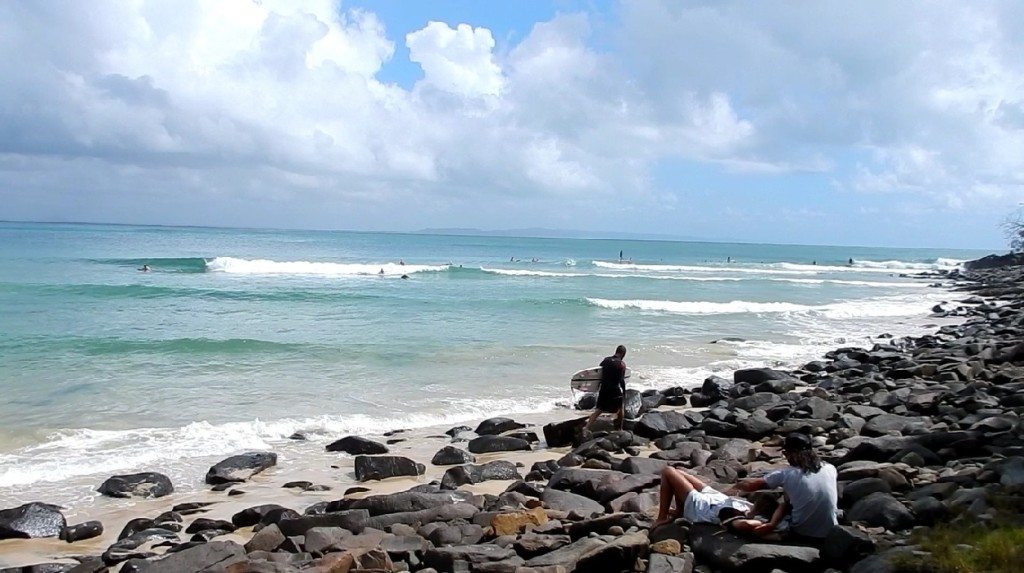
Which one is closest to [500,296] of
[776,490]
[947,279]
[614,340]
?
[614,340]

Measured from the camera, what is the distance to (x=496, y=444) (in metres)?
11.3

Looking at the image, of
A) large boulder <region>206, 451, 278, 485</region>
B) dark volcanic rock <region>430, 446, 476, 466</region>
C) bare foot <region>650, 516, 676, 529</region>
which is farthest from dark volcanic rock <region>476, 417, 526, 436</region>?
bare foot <region>650, 516, 676, 529</region>

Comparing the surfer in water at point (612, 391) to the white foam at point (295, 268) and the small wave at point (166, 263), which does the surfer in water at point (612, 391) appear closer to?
the white foam at point (295, 268)

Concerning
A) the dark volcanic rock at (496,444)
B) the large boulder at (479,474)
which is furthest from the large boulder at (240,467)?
the dark volcanic rock at (496,444)

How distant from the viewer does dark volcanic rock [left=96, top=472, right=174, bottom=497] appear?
8961mm

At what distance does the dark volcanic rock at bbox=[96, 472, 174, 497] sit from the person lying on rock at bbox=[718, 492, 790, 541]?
6.65 metres

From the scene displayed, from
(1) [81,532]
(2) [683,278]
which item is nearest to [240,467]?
(1) [81,532]

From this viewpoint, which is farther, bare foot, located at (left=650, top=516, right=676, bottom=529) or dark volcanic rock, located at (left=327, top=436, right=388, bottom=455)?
dark volcanic rock, located at (left=327, top=436, right=388, bottom=455)

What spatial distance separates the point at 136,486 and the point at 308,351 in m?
10.8

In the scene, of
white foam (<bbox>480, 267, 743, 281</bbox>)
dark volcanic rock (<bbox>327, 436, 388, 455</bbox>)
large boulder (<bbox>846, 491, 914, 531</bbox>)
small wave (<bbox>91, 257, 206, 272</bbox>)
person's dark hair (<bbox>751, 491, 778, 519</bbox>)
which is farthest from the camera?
white foam (<bbox>480, 267, 743, 281</bbox>)

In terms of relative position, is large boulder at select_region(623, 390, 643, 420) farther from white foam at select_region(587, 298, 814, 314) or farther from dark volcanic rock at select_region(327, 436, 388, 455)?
white foam at select_region(587, 298, 814, 314)

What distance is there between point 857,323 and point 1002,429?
22554mm

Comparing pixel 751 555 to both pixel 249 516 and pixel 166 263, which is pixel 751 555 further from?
pixel 166 263

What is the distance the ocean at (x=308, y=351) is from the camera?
11562 millimetres
